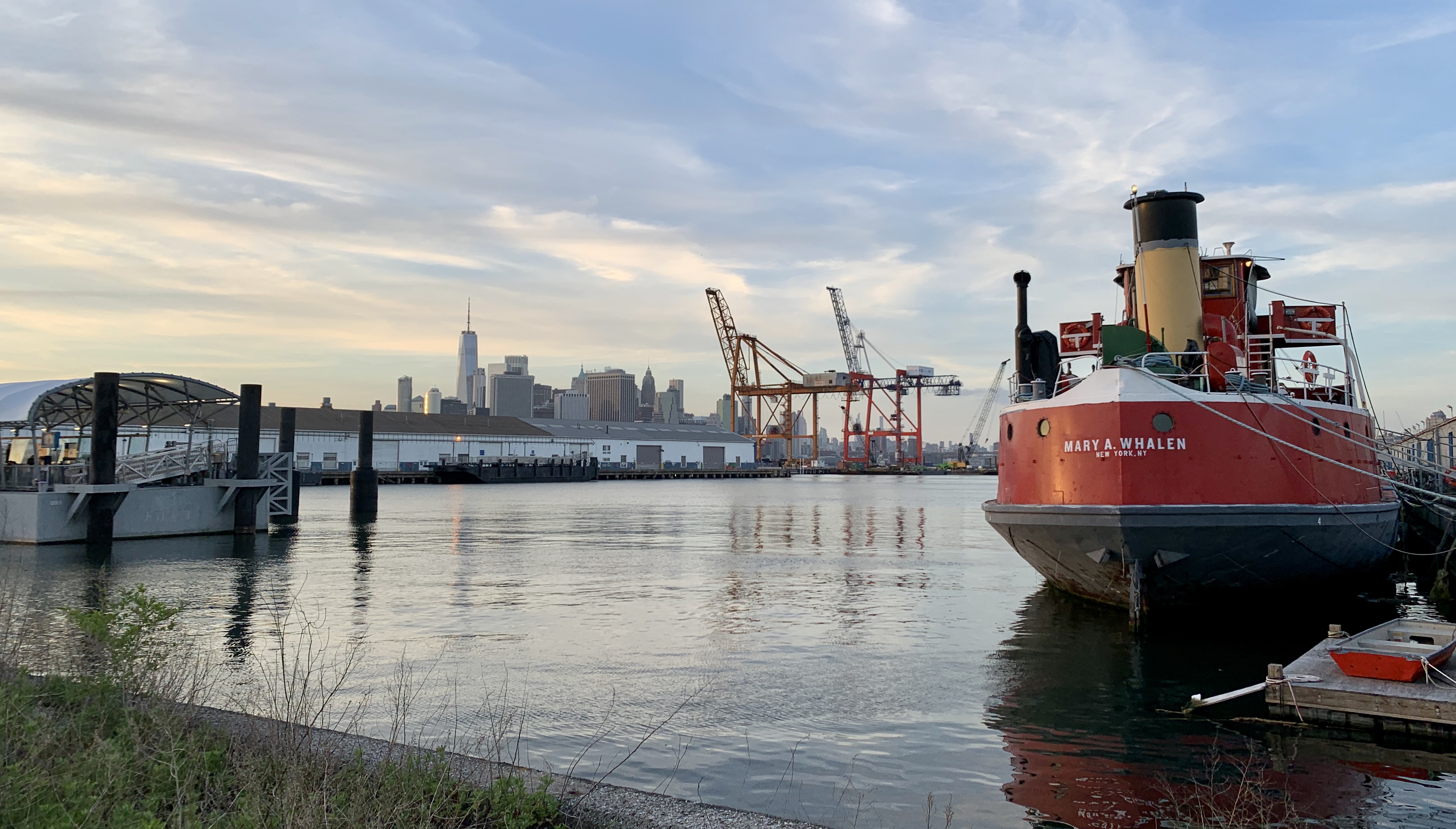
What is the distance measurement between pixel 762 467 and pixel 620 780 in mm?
155427

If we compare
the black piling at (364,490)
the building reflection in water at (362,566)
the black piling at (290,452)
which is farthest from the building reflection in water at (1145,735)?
the black piling at (364,490)

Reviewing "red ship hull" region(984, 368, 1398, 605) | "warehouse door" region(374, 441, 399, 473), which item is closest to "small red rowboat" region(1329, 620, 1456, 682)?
"red ship hull" region(984, 368, 1398, 605)

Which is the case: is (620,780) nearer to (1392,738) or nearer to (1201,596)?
(1392,738)

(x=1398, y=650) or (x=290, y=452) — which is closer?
(x=1398, y=650)

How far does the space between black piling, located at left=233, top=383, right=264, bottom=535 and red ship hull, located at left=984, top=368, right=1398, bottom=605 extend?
27.1 metres

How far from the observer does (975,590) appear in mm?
21328

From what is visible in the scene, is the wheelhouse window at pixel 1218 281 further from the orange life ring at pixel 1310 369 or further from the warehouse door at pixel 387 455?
the warehouse door at pixel 387 455

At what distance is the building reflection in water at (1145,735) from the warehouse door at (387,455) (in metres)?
102

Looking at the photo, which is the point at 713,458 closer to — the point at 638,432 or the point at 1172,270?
the point at 638,432

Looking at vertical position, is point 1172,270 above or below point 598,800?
above

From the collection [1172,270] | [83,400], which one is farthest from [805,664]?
[83,400]

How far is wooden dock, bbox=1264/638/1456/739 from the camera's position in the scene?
8.95 metres

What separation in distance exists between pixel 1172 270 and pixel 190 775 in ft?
52.5

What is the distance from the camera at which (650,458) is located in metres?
146
